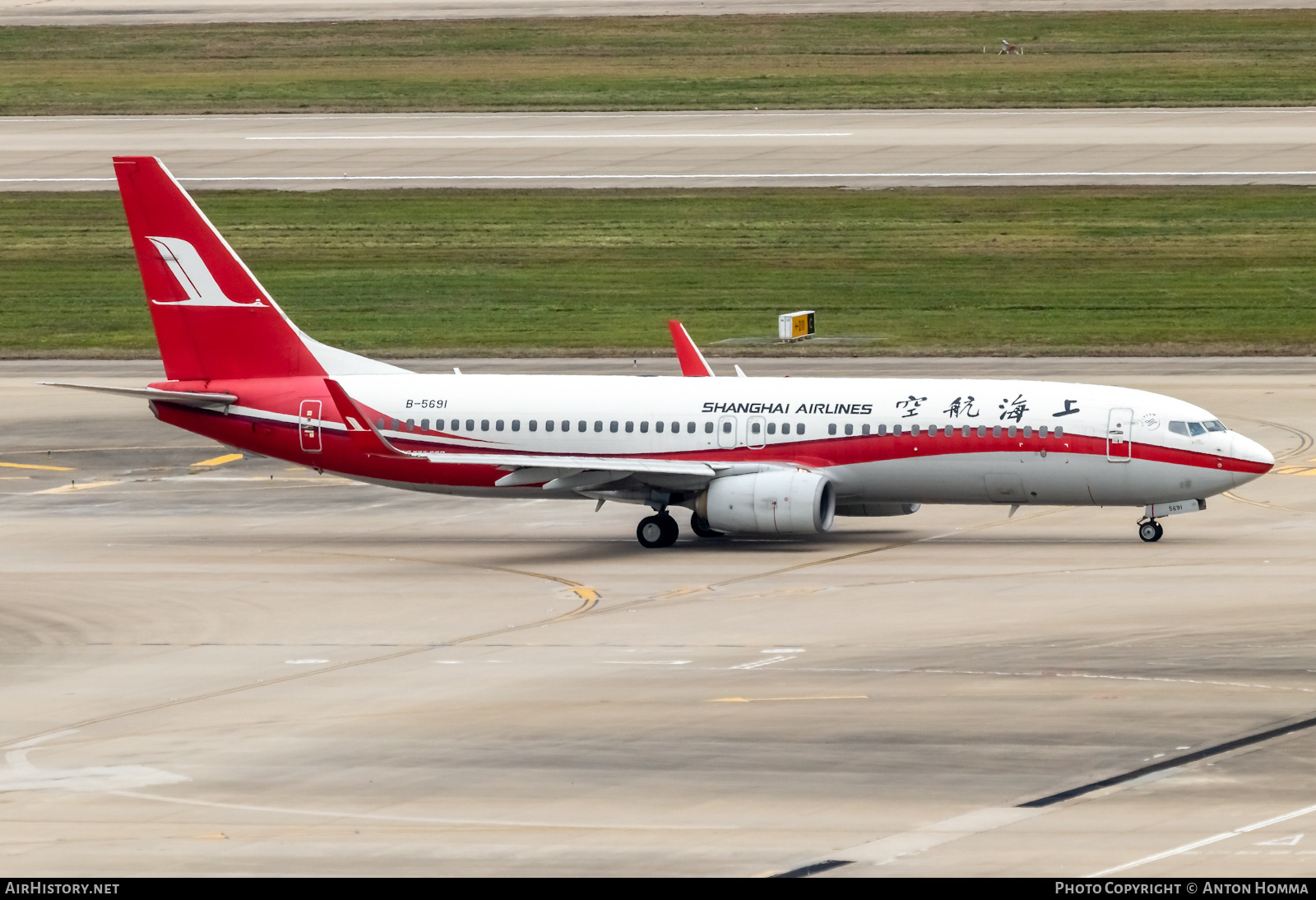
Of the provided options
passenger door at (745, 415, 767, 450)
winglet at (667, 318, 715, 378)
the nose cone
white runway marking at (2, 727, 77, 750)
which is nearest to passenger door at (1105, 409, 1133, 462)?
the nose cone

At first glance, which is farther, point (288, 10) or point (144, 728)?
point (288, 10)

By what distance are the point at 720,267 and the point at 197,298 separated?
1575 inches

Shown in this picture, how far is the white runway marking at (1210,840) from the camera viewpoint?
2309 centimetres

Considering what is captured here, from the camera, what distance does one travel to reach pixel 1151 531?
46.4 metres

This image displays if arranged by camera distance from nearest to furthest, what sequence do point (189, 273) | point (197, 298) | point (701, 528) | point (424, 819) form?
point (424, 819)
point (701, 528)
point (197, 298)
point (189, 273)

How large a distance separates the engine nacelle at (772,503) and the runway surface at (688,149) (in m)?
51.8

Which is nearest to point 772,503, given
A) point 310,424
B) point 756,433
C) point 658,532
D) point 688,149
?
point 756,433

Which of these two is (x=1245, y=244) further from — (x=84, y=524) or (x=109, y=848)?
(x=109, y=848)

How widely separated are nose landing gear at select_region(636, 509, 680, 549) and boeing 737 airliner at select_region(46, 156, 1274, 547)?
4cm

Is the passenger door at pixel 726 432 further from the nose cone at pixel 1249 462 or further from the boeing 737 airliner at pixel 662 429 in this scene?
the nose cone at pixel 1249 462

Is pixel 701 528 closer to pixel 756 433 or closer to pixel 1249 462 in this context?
pixel 756 433

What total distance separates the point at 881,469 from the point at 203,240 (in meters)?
16.9

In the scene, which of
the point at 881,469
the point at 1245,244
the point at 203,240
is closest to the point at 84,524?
the point at 203,240

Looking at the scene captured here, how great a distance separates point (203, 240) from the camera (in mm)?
50656
